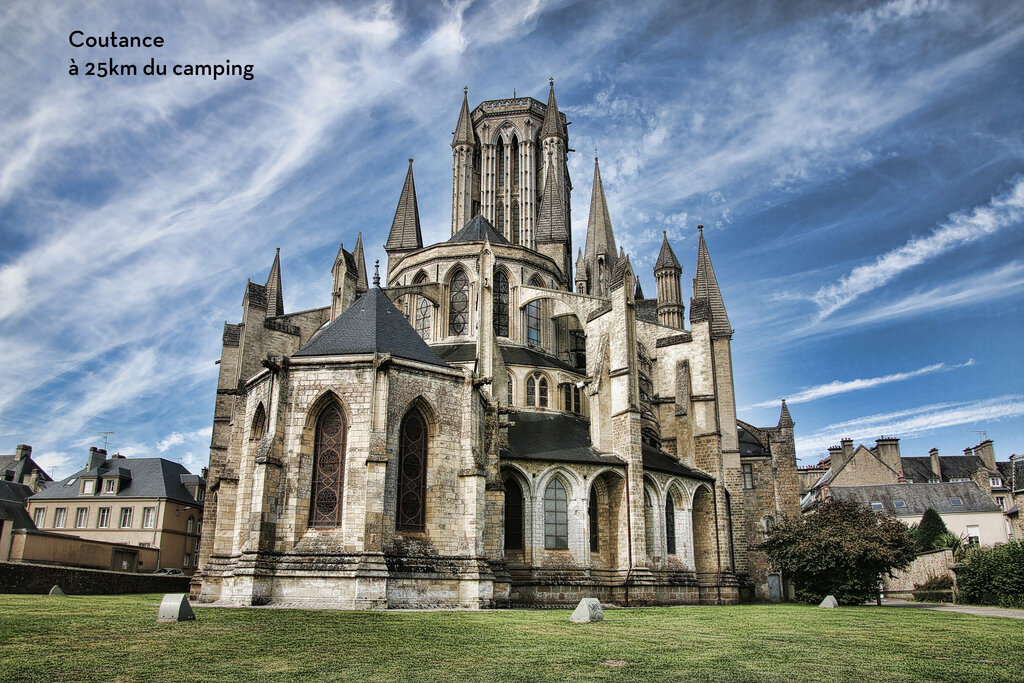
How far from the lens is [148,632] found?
9.95 meters

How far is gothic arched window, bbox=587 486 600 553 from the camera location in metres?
24.5

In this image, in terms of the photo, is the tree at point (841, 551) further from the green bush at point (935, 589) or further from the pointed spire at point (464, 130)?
the pointed spire at point (464, 130)

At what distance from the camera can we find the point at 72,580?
2292cm

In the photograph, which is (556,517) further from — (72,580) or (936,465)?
(936,465)

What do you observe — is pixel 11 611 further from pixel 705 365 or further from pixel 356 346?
pixel 705 365

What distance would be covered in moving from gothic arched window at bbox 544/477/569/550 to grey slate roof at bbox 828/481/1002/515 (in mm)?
26203

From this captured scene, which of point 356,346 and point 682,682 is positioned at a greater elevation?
point 356,346

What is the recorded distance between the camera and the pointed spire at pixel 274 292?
29.1 m

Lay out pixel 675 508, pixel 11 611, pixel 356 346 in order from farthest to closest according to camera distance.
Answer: pixel 675 508 < pixel 356 346 < pixel 11 611

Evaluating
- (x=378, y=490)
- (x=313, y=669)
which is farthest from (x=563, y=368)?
(x=313, y=669)

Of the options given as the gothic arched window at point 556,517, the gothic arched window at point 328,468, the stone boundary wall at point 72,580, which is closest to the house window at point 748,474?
the gothic arched window at point 556,517

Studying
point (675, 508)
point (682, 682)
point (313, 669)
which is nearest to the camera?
point (682, 682)

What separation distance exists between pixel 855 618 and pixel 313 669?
516 inches

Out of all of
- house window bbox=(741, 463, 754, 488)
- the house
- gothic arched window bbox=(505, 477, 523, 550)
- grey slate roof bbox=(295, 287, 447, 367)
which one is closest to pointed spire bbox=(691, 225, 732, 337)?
house window bbox=(741, 463, 754, 488)
